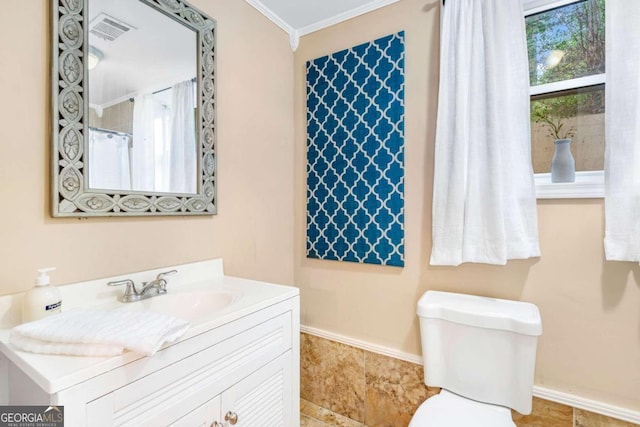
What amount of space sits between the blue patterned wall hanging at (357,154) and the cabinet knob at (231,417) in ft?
3.22

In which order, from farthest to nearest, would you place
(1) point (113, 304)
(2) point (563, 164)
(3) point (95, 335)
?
(2) point (563, 164)
(1) point (113, 304)
(3) point (95, 335)

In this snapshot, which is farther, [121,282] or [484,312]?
[484,312]

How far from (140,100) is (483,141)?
4.67ft

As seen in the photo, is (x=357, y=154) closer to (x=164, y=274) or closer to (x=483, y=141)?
(x=483, y=141)

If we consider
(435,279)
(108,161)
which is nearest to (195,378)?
(108,161)

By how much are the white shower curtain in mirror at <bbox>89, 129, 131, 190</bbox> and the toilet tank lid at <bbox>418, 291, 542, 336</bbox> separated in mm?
1288

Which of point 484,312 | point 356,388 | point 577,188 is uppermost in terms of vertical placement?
point 577,188

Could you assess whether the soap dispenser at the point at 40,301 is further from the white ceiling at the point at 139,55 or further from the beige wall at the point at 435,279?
the beige wall at the point at 435,279

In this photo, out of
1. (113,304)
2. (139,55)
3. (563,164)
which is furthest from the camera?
(563,164)

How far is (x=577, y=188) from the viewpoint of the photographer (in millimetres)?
1240

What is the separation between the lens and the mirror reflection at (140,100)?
1.05 metres

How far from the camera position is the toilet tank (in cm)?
115

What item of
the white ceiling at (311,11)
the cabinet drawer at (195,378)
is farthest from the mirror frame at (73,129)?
the white ceiling at (311,11)

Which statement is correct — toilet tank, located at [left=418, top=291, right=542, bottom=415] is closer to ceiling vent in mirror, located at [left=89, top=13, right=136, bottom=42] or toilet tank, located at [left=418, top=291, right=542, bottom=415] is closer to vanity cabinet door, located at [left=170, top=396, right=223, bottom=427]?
vanity cabinet door, located at [left=170, top=396, right=223, bottom=427]
